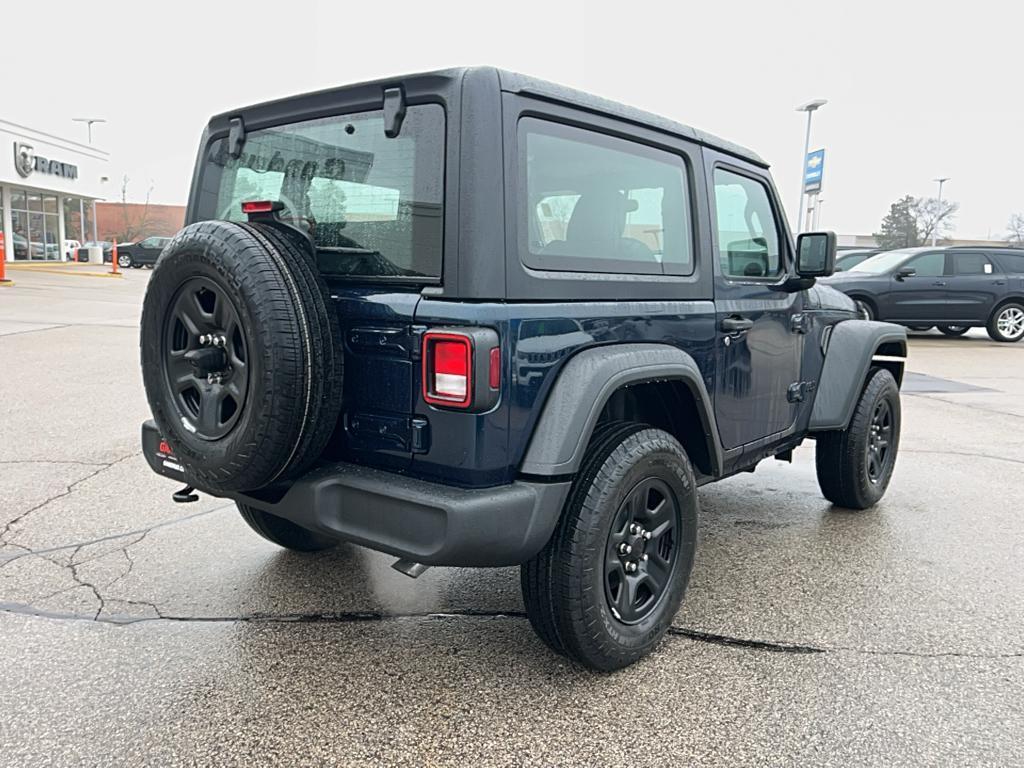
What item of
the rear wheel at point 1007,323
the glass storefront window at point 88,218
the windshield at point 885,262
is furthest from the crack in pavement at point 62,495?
the glass storefront window at point 88,218

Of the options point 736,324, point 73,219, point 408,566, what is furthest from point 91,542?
point 73,219

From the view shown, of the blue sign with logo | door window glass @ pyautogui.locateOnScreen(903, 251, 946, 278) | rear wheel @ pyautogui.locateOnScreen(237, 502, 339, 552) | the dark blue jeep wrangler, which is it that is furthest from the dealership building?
the dark blue jeep wrangler

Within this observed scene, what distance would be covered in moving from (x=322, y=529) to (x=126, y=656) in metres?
0.95

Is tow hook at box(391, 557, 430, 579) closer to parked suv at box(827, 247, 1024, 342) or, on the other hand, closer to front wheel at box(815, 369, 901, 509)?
front wheel at box(815, 369, 901, 509)

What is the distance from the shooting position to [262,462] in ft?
7.86

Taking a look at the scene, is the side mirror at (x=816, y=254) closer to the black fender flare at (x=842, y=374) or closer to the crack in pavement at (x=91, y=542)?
the black fender flare at (x=842, y=374)

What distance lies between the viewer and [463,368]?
231 cm

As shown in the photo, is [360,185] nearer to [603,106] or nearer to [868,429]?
[603,106]

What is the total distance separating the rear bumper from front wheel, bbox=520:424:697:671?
5.3 inches

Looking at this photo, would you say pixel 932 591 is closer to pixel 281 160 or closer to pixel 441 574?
pixel 441 574

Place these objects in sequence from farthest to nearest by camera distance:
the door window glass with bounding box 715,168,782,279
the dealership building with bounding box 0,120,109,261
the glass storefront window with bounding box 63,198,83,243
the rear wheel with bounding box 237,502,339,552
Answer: the glass storefront window with bounding box 63,198,83,243, the dealership building with bounding box 0,120,109,261, the rear wheel with bounding box 237,502,339,552, the door window glass with bounding box 715,168,782,279

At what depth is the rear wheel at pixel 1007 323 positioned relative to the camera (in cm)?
1438

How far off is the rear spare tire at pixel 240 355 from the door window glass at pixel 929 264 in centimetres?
1378

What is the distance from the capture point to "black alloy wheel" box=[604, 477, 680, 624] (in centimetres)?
277
